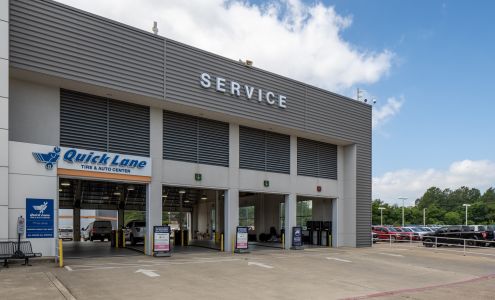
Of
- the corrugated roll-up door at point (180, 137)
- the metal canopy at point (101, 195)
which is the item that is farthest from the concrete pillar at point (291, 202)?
the metal canopy at point (101, 195)

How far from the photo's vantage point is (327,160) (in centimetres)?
2931

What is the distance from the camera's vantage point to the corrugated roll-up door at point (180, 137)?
70.0 ft

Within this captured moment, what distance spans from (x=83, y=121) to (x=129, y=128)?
2.06 metres

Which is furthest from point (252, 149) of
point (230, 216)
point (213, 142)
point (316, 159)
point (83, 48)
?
point (83, 48)

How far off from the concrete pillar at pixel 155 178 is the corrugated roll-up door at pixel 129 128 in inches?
9.8

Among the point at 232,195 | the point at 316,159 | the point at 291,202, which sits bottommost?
the point at 291,202

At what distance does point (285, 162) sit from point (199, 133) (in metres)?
6.27

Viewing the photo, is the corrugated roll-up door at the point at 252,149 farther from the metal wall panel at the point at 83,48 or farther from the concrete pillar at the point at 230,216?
the metal wall panel at the point at 83,48

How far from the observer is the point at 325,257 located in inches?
864

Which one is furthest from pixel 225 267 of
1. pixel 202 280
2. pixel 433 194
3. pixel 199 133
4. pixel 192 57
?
pixel 433 194

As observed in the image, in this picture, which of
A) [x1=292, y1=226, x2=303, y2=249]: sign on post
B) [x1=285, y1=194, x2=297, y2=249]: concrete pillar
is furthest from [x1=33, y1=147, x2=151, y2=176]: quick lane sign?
[x1=292, y1=226, x2=303, y2=249]: sign on post

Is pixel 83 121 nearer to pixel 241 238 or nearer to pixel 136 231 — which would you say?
pixel 241 238

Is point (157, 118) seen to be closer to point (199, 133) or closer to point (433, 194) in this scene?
point (199, 133)

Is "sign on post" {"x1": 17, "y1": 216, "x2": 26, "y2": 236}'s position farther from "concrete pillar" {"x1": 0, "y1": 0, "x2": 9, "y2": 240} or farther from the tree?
the tree
